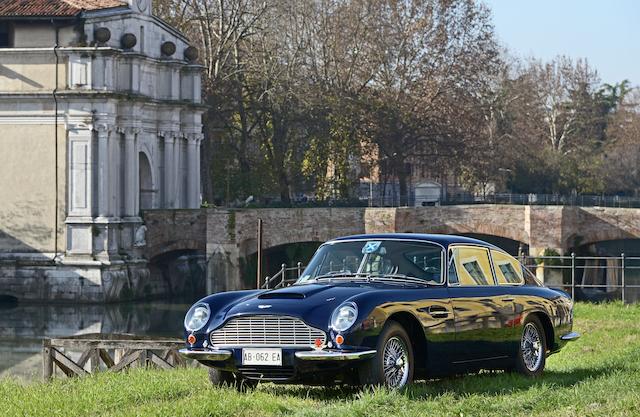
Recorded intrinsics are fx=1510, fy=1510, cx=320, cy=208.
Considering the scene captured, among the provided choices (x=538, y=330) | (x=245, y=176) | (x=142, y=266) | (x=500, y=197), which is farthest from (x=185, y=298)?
(x=538, y=330)

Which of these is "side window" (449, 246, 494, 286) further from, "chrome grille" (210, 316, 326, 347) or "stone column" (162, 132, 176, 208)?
"stone column" (162, 132, 176, 208)

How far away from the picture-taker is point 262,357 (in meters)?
13.7

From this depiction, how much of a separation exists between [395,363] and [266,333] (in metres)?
1.24

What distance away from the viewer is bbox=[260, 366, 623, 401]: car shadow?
13.9 metres

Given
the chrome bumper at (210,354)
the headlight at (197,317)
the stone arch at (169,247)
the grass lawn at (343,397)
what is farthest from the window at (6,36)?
the chrome bumper at (210,354)

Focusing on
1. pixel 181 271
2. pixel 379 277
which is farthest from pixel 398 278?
pixel 181 271

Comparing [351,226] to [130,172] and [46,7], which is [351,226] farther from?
[46,7]

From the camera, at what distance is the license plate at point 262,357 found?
13.6m

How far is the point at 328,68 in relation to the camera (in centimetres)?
7081

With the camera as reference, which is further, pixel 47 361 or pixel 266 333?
pixel 47 361

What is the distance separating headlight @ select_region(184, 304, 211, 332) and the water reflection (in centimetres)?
2739

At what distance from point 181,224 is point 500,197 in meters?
25.8

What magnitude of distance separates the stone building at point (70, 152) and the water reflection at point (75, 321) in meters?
1.33

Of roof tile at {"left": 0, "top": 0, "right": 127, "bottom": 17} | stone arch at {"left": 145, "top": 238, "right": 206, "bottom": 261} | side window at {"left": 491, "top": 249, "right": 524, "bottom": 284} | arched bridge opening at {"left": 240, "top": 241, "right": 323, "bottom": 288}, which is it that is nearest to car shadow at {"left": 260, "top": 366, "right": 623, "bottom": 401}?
side window at {"left": 491, "top": 249, "right": 524, "bottom": 284}
